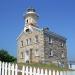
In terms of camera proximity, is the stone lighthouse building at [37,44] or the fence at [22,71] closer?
the fence at [22,71]

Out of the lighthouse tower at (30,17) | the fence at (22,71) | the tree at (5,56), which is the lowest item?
the fence at (22,71)

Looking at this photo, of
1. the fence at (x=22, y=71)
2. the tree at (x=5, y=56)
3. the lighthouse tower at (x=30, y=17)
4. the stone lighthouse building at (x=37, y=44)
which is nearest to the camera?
the fence at (x=22, y=71)

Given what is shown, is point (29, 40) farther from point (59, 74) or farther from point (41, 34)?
point (59, 74)

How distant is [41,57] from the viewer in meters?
43.2

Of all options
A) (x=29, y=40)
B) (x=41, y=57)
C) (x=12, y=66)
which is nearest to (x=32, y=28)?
(x=29, y=40)

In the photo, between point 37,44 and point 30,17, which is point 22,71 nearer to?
point 37,44

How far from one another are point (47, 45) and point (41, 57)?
2759 mm

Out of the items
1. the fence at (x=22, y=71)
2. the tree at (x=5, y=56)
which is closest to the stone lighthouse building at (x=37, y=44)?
the tree at (x=5, y=56)

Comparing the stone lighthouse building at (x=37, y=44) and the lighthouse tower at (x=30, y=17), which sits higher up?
the lighthouse tower at (x=30, y=17)

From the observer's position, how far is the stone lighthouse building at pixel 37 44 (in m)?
43.7

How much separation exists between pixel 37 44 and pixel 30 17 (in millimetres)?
7822

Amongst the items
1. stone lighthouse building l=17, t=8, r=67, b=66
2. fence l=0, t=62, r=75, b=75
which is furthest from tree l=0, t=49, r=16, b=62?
fence l=0, t=62, r=75, b=75

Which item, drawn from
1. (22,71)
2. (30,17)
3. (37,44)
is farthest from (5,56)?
(30,17)

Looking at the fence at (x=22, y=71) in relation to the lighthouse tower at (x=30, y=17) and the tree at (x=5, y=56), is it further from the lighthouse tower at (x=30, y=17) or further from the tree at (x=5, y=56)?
the lighthouse tower at (x=30, y=17)
